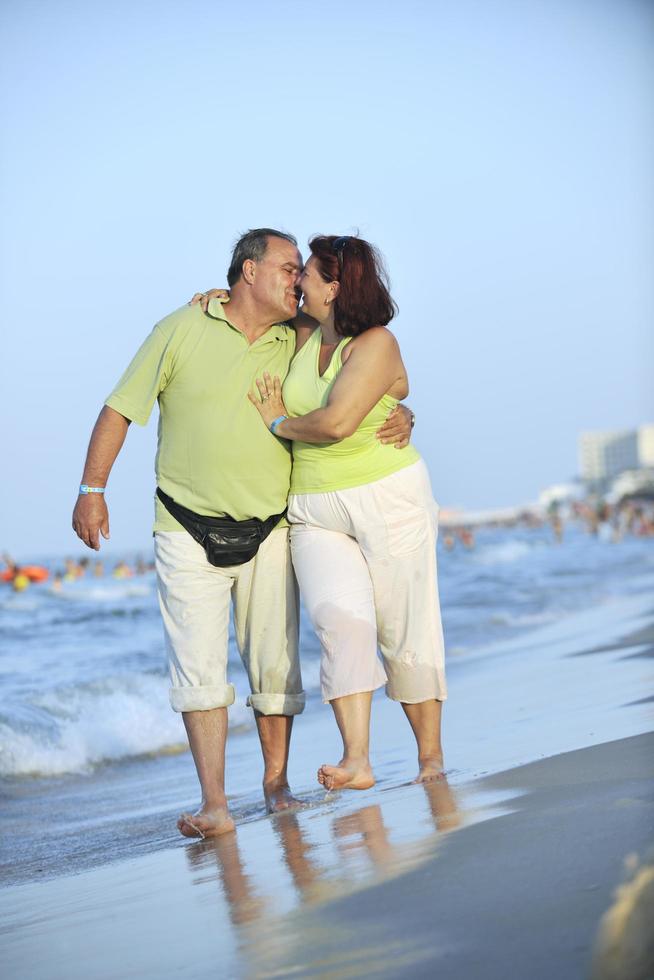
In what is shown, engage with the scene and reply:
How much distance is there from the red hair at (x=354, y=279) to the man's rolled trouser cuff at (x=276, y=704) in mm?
1367

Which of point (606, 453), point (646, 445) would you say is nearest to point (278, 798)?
point (646, 445)

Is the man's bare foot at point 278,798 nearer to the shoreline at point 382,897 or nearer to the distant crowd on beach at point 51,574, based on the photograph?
the shoreline at point 382,897

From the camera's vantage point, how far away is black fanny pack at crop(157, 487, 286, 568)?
420 cm

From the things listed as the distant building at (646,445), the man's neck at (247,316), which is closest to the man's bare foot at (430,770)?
the man's neck at (247,316)

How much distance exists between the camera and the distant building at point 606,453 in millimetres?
159000

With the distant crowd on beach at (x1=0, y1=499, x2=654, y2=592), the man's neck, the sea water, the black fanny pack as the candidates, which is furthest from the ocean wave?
the distant crowd on beach at (x1=0, y1=499, x2=654, y2=592)

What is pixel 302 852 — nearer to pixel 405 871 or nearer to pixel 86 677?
pixel 405 871

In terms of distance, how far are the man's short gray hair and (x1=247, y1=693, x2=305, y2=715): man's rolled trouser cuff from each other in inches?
61.4

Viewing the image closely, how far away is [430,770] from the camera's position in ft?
14.0

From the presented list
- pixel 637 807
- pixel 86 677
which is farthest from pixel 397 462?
pixel 86 677

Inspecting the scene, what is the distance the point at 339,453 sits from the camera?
166 inches

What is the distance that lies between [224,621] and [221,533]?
0.33m

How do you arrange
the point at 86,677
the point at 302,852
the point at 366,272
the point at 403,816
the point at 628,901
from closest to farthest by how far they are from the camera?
the point at 628,901, the point at 302,852, the point at 403,816, the point at 366,272, the point at 86,677

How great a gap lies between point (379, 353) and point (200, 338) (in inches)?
26.9
